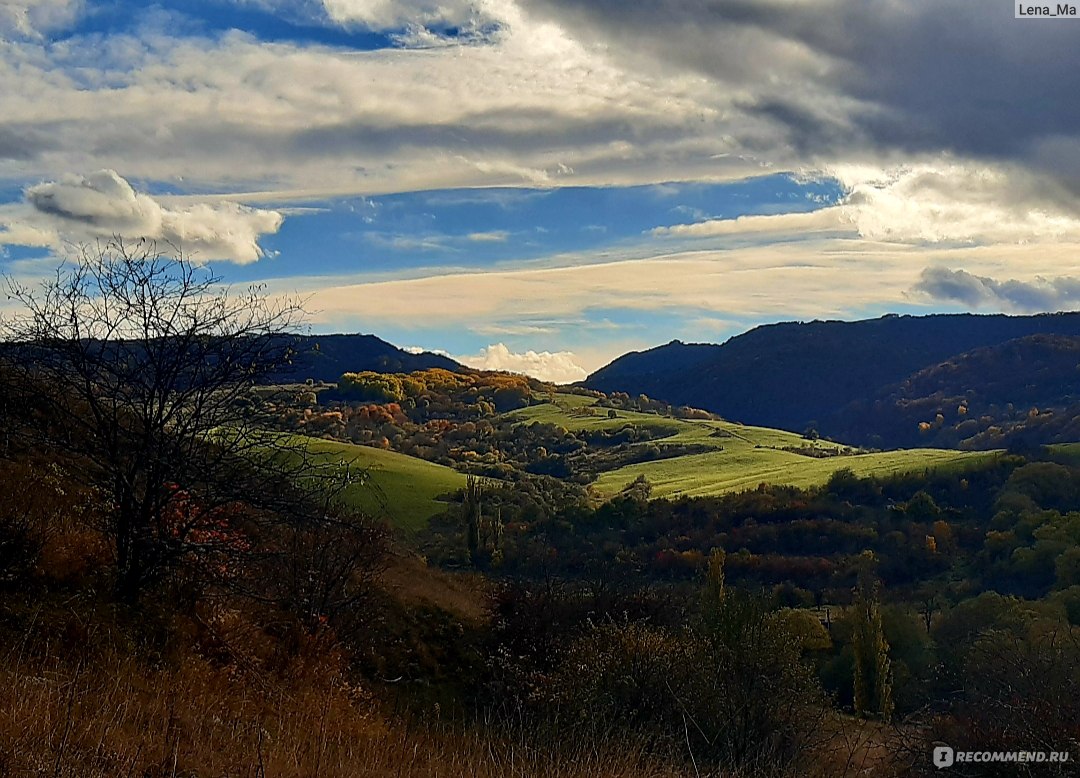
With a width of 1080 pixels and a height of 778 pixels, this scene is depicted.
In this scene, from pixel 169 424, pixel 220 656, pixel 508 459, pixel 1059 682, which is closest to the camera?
pixel 169 424

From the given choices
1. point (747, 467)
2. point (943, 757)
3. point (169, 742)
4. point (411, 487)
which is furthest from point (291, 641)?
point (747, 467)

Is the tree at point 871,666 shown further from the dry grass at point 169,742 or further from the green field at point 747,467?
the green field at point 747,467

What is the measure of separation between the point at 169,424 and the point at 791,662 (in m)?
20.6

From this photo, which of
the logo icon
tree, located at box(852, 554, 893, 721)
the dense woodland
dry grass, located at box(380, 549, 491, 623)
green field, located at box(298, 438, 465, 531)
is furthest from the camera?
green field, located at box(298, 438, 465, 531)

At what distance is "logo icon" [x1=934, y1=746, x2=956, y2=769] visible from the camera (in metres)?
15.1

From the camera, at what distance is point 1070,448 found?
13788 centimetres

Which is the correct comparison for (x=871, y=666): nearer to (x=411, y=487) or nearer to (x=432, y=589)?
(x=432, y=589)

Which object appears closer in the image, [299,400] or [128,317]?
[128,317]

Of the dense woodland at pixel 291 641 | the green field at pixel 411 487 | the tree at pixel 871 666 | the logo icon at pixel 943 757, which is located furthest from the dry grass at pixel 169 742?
the green field at pixel 411 487

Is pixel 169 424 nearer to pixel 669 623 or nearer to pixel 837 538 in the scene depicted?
pixel 669 623

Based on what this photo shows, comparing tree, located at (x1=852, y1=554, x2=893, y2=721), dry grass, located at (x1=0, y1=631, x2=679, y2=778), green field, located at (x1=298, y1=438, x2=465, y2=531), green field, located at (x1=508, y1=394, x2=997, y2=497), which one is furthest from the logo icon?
green field, located at (x1=508, y1=394, x2=997, y2=497)

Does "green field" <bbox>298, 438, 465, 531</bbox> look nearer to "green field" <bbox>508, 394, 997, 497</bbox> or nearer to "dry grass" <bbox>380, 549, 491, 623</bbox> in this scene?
"green field" <bbox>508, 394, 997, 497</bbox>

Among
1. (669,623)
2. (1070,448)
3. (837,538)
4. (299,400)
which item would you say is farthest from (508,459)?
(299,400)

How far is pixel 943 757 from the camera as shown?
15695 millimetres
